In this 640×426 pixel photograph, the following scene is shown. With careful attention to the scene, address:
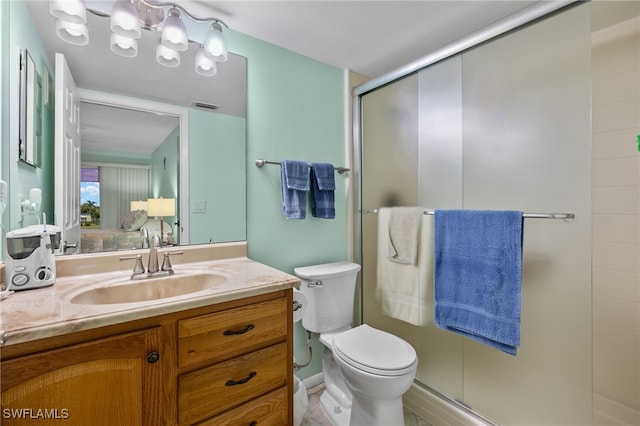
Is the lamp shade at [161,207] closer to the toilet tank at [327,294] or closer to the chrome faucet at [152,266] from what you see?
the chrome faucet at [152,266]

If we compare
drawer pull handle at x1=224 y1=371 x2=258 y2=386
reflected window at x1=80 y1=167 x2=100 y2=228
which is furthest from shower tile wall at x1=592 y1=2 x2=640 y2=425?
reflected window at x1=80 y1=167 x2=100 y2=228

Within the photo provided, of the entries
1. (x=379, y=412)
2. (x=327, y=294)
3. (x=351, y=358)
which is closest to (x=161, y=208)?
(x=327, y=294)

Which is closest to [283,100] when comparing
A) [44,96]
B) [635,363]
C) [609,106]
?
[44,96]

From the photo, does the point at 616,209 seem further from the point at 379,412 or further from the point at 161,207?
the point at 161,207

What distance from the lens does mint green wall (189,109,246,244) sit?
1496 mm

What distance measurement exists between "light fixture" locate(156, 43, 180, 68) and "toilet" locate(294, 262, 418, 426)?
4.20 feet

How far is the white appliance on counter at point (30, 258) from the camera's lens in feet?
3.10

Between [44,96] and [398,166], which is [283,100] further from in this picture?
[44,96]

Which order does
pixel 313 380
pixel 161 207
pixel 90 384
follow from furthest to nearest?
pixel 313 380 → pixel 161 207 → pixel 90 384

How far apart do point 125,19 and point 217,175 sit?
746 millimetres

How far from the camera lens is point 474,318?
1.40m

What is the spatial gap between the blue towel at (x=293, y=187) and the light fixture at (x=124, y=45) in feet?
2.82

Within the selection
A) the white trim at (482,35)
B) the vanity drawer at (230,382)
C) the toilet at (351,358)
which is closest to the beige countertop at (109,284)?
the vanity drawer at (230,382)

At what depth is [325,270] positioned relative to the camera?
176 cm
